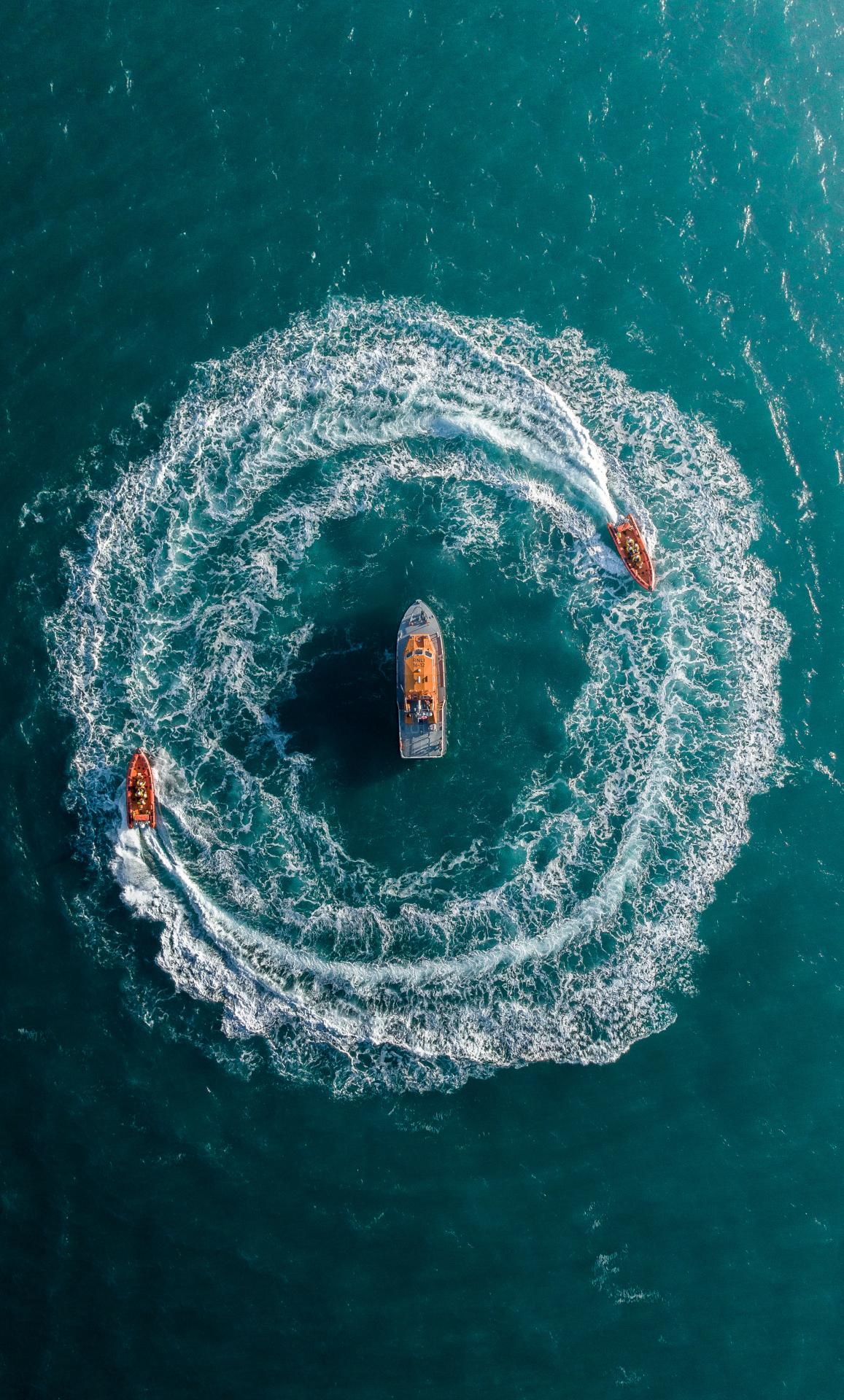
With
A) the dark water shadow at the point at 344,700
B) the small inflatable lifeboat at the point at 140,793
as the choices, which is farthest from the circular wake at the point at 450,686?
the small inflatable lifeboat at the point at 140,793

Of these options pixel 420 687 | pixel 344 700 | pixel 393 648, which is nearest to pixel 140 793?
pixel 344 700

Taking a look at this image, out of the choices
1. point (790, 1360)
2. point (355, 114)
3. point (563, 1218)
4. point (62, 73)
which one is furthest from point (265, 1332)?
point (62, 73)

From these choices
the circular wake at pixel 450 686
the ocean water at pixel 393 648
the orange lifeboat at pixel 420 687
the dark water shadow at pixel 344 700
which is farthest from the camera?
the dark water shadow at pixel 344 700

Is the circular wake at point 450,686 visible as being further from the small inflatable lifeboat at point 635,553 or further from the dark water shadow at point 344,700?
the small inflatable lifeboat at point 635,553

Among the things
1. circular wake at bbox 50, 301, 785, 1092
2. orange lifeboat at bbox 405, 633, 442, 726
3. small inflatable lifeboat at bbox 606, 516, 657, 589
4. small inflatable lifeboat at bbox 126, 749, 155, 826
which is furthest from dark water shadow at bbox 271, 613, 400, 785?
small inflatable lifeboat at bbox 606, 516, 657, 589

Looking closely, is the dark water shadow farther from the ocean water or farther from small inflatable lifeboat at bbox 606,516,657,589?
small inflatable lifeboat at bbox 606,516,657,589
